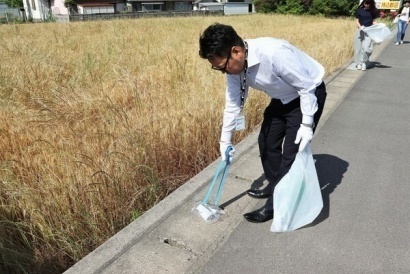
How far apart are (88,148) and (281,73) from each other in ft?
6.59

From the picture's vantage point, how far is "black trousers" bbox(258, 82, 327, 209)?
2.35m

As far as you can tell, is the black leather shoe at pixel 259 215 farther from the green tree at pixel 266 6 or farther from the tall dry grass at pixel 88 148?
the green tree at pixel 266 6

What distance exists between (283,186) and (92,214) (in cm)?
144

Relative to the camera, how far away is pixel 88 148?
10.5ft

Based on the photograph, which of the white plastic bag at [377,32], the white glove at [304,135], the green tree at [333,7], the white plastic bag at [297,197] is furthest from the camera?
the green tree at [333,7]

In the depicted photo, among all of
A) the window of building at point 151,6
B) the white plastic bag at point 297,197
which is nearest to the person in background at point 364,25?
the white plastic bag at point 297,197

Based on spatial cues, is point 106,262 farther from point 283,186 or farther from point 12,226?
point 283,186

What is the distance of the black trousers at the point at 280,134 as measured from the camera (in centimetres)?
235

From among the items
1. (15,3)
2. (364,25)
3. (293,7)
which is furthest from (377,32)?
(15,3)

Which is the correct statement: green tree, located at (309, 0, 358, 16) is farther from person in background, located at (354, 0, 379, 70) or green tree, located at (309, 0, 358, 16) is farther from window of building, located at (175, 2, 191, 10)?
person in background, located at (354, 0, 379, 70)

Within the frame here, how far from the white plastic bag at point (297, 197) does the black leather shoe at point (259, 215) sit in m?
0.12

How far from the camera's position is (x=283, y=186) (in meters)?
2.27

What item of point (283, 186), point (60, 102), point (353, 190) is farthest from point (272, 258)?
point (60, 102)

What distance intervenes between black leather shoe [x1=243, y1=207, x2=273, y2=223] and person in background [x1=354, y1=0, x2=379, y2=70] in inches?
261
